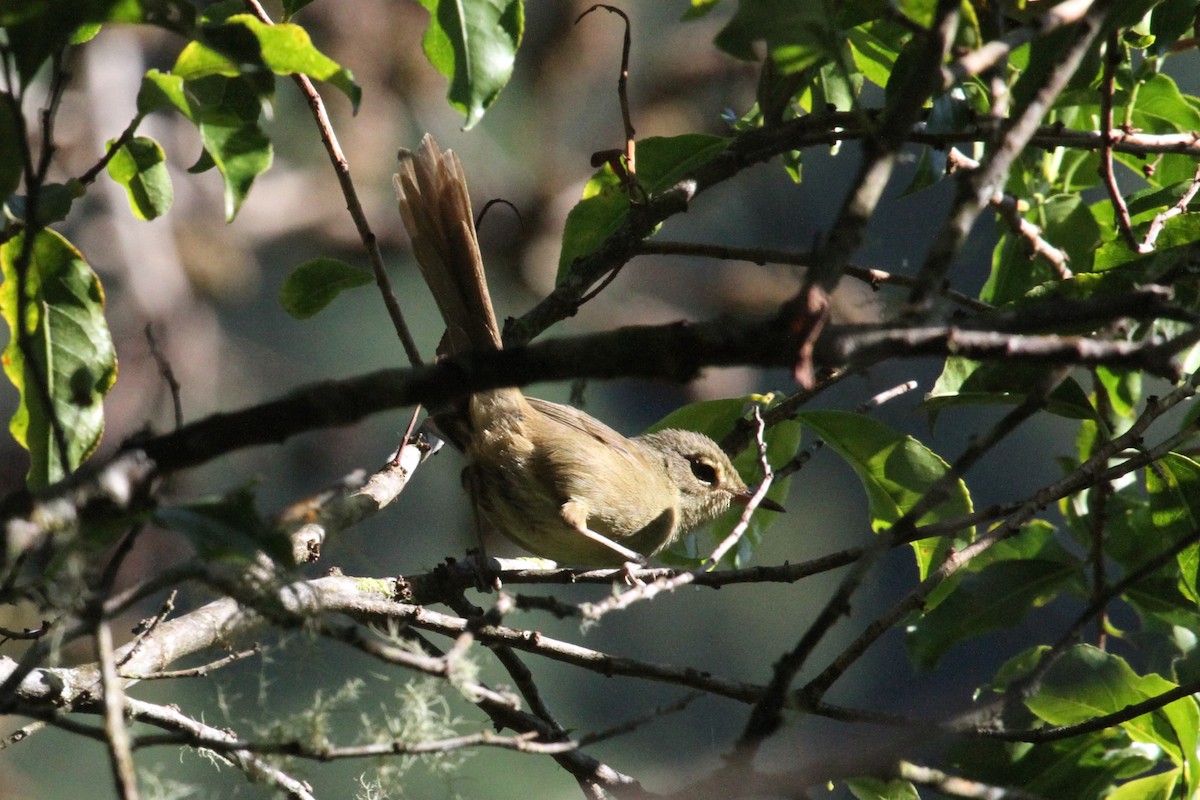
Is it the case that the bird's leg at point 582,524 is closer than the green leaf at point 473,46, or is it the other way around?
the green leaf at point 473,46

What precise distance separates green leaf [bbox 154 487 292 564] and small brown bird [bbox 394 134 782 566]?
180 centimetres

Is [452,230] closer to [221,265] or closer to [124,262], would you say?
[124,262]

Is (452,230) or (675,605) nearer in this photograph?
(452,230)

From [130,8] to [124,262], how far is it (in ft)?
29.0

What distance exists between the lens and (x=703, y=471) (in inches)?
171

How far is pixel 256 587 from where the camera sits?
1716 mm

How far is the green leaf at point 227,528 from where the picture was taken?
135cm

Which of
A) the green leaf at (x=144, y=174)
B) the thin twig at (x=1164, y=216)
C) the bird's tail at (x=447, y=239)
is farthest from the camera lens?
the bird's tail at (x=447, y=239)

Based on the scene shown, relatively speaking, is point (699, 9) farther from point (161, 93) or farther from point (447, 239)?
point (447, 239)

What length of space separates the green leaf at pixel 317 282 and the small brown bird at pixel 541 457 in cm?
47

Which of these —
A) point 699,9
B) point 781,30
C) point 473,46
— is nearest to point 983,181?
point 781,30

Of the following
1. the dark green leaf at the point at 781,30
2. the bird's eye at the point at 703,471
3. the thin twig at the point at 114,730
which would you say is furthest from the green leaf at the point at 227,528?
the bird's eye at the point at 703,471

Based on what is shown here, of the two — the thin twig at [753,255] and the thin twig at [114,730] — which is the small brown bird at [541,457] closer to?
the thin twig at [753,255]

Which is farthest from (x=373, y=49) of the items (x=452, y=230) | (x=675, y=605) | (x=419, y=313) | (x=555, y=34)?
(x=452, y=230)
